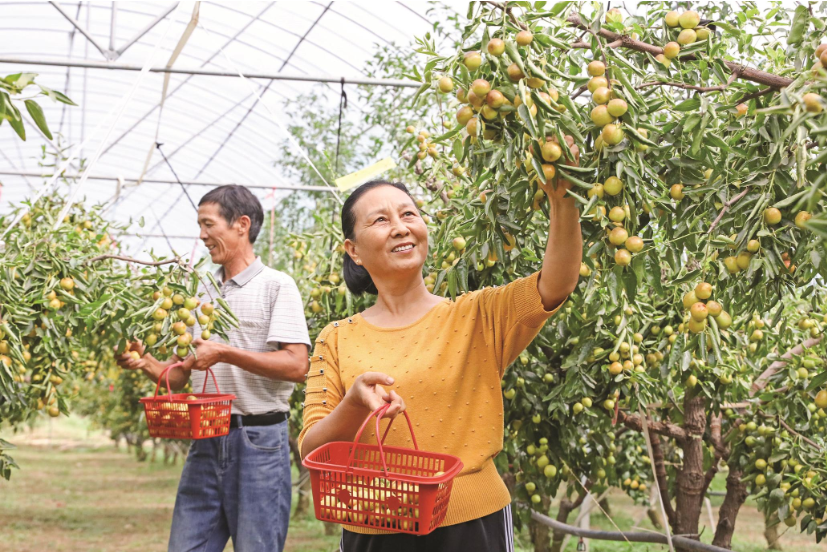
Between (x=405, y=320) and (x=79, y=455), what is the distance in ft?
54.2

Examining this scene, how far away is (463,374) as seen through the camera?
59.3 inches

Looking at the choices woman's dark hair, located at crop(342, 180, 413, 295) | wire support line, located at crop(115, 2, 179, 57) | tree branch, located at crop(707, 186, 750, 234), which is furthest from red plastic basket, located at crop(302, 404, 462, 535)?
wire support line, located at crop(115, 2, 179, 57)

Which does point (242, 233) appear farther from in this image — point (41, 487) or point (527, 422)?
point (41, 487)

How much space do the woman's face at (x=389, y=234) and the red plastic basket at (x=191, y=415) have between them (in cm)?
92

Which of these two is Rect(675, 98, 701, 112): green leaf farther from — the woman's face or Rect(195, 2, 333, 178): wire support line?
Rect(195, 2, 333, 178): wire support line

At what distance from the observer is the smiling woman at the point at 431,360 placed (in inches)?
55.7

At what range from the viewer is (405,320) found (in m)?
1.62

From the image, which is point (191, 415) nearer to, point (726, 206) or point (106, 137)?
point (106, 137)

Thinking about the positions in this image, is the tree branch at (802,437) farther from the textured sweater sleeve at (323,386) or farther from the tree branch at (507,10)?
the tree branch at (507,10)

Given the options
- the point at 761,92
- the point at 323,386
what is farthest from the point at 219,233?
the point at 761,92

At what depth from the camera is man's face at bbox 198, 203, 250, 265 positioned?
2588 mm

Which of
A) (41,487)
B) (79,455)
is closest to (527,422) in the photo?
(41,487)

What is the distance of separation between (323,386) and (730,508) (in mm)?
2275

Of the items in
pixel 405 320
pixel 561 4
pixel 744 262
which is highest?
pixel 561 4
